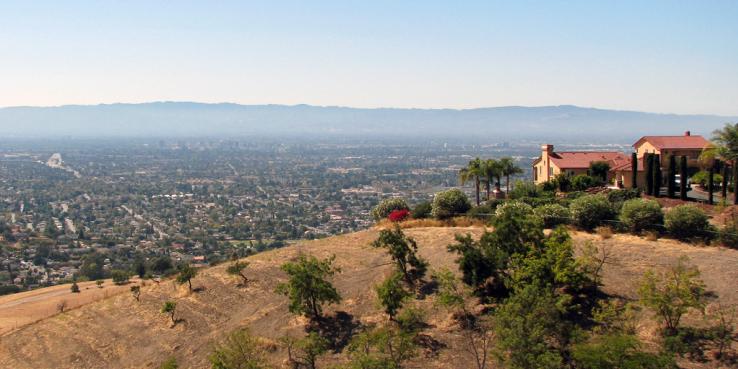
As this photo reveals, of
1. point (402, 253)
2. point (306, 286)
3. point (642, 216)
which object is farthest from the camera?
point (642, 216)

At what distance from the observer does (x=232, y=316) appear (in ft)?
75.0

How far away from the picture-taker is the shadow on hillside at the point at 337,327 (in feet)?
64.9

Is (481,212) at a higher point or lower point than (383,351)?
higher

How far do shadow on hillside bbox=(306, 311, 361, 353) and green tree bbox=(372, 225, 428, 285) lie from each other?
305 centimetres

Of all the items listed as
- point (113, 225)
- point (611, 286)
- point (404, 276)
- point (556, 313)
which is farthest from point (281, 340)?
point (113, 225)

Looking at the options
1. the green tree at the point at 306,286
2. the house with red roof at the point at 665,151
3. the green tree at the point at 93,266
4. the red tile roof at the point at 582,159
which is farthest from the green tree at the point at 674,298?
the green tree at the point at 93,266

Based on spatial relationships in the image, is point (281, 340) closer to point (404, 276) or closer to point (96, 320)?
point (404, 276)

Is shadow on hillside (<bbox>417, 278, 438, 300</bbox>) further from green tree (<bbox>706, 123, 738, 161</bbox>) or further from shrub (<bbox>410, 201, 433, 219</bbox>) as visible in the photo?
green tree (<bbox>706, 123, 738, 161</bbox>)

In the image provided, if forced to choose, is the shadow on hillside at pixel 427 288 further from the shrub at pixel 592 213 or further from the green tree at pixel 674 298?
the shrub at pixel 592 213

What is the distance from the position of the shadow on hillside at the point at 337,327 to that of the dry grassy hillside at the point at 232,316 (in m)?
0.07

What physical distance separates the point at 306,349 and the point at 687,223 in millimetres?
16019

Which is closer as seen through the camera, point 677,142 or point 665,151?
point 665,151

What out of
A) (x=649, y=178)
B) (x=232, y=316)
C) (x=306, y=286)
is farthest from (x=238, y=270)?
(x=649, y=178)

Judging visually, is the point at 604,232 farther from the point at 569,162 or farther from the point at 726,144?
the point at 569,162
